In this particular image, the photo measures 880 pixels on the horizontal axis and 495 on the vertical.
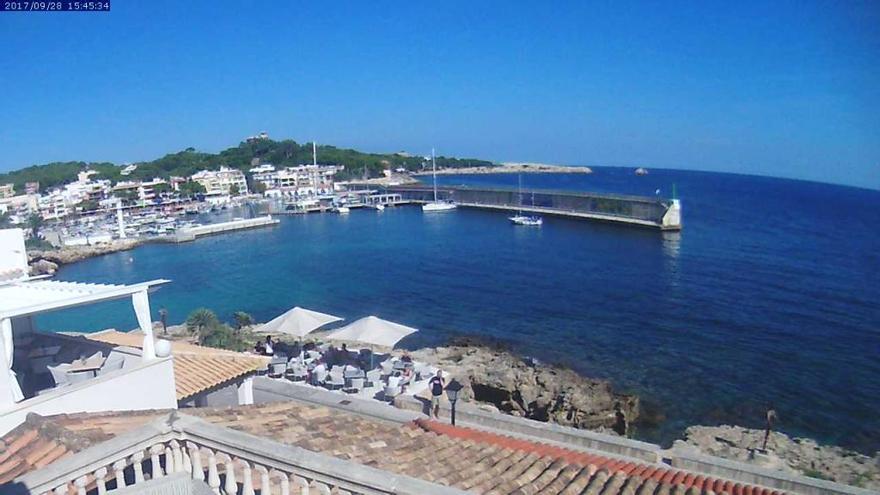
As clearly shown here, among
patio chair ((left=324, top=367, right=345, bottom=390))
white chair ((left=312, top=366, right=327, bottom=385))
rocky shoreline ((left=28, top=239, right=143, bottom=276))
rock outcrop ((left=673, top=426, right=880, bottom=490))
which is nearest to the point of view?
rock outcrop ((left=673, top=426, right=880, bottom=490))

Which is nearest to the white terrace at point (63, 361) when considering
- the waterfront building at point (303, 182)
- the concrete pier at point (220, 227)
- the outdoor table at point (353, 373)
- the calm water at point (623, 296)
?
the outdoor table at point (353, 373)

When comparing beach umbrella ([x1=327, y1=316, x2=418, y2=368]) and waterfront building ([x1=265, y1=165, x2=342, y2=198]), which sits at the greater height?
waterfront building ([x1=265, y1=165, x2=342, y2=198])

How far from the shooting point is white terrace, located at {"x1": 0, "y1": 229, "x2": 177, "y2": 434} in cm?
448

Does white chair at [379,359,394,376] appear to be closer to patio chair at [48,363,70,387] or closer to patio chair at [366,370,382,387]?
patio chair at [366,370,382,387]

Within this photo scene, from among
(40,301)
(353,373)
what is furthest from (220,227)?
(40,301)

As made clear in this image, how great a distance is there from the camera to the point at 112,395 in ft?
16.6

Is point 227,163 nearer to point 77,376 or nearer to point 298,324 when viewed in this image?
point 298,324

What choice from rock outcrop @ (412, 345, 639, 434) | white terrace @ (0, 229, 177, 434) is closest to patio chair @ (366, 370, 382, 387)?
rock outcrop @ (412, 345, 639, 434)

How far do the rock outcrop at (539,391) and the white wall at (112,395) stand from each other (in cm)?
1038

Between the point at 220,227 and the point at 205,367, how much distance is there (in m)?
63.5

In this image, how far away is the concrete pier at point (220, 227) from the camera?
61.3 metres

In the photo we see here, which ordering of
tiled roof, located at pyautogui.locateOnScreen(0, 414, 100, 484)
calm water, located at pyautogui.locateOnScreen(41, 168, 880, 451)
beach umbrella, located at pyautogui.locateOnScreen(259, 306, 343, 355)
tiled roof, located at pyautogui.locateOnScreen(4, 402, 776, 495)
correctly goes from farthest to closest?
calm water, located at pyautogui.locateOnScreen(41, 168, 880, 451) < beach umbrella, located at pyautogui.locateOnScreen(259, 306, 343, 355) < tiled roof, located at pyautogui.locateOnScreen(4, 402, 776, 495) < tiled roof, located at pyautogui.locateOnScreen(0, 414, 100, 484)

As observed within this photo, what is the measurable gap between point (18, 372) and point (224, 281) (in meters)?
34.0

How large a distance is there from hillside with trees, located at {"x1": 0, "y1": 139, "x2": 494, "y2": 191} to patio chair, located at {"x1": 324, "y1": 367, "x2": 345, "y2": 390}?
4657 inches
